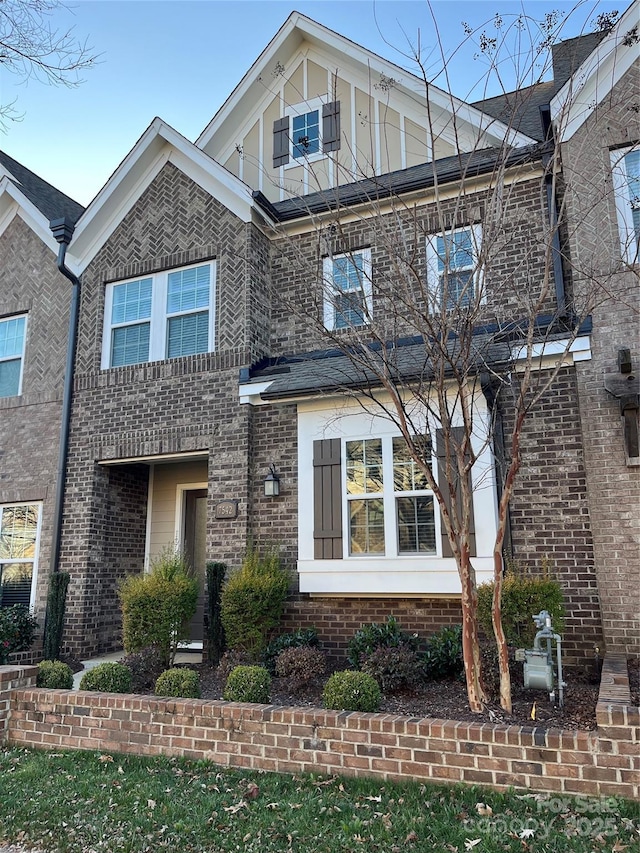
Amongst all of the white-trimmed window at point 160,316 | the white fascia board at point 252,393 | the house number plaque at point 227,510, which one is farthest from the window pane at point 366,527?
the white-trimmed window at point 160,316

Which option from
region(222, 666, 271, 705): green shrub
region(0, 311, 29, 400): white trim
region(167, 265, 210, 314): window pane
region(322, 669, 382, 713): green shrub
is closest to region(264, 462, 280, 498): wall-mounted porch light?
region(167, 265, 210, 314): window pane

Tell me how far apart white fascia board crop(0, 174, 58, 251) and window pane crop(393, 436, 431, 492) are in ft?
22.8

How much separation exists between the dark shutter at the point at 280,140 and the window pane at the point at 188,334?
3106 mm

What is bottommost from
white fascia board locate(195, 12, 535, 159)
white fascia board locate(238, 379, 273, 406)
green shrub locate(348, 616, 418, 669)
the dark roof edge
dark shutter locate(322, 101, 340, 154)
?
green shrub locate(348, 616, 418, 669)

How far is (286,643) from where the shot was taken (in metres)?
7.34

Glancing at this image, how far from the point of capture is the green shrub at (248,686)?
526cm

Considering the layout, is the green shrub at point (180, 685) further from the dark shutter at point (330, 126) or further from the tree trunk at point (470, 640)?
the dark shutter at point (330, 126)

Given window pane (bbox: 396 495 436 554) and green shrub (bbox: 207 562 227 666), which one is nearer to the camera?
window pane (bbox: 396 495 436 554)

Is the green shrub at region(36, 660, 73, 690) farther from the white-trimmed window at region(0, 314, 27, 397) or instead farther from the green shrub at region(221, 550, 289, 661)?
the white-trimmed window at region(0, 314, 27, 397)

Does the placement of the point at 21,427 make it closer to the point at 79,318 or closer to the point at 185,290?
the point at 79,318

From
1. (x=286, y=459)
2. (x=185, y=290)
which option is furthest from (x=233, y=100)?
(x=286, y=459)

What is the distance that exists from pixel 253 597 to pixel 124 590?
1798 mm

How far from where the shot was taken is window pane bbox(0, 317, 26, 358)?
424 inches

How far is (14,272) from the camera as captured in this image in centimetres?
1106
